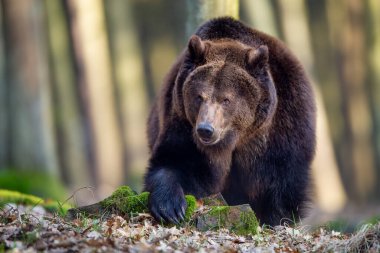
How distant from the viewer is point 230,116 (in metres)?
9.12

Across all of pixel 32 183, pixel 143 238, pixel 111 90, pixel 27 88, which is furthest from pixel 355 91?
pixel 143 238

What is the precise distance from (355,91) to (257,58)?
18.8 m

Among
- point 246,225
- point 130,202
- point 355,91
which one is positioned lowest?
point 246,225

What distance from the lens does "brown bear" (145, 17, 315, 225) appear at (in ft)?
30.0

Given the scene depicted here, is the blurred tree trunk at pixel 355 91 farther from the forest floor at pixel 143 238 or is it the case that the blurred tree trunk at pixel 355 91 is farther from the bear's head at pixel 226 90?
the forest floor at pixel 143 238

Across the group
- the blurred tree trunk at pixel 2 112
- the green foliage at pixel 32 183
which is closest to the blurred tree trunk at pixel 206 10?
the green foliage at pixel 32 183

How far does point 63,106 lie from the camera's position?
93.7 ft

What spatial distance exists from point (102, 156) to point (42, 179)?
27.9 ft

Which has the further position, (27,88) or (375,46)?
(375,46)

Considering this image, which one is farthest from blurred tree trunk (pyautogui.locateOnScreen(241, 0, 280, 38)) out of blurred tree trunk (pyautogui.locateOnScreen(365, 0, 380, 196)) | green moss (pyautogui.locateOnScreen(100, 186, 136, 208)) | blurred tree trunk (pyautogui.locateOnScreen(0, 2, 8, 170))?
green moss (pyautogui.locateOnScreen(100, 186, 136, 208))

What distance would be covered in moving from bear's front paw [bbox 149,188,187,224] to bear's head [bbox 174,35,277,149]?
702 millimetres

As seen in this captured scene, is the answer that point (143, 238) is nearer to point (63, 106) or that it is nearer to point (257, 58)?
point (257, 58)

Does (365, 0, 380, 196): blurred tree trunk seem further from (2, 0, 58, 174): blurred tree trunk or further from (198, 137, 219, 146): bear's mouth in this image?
(198, 137, 219, 146): bear's mouth

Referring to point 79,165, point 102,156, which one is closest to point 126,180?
point 79,165
